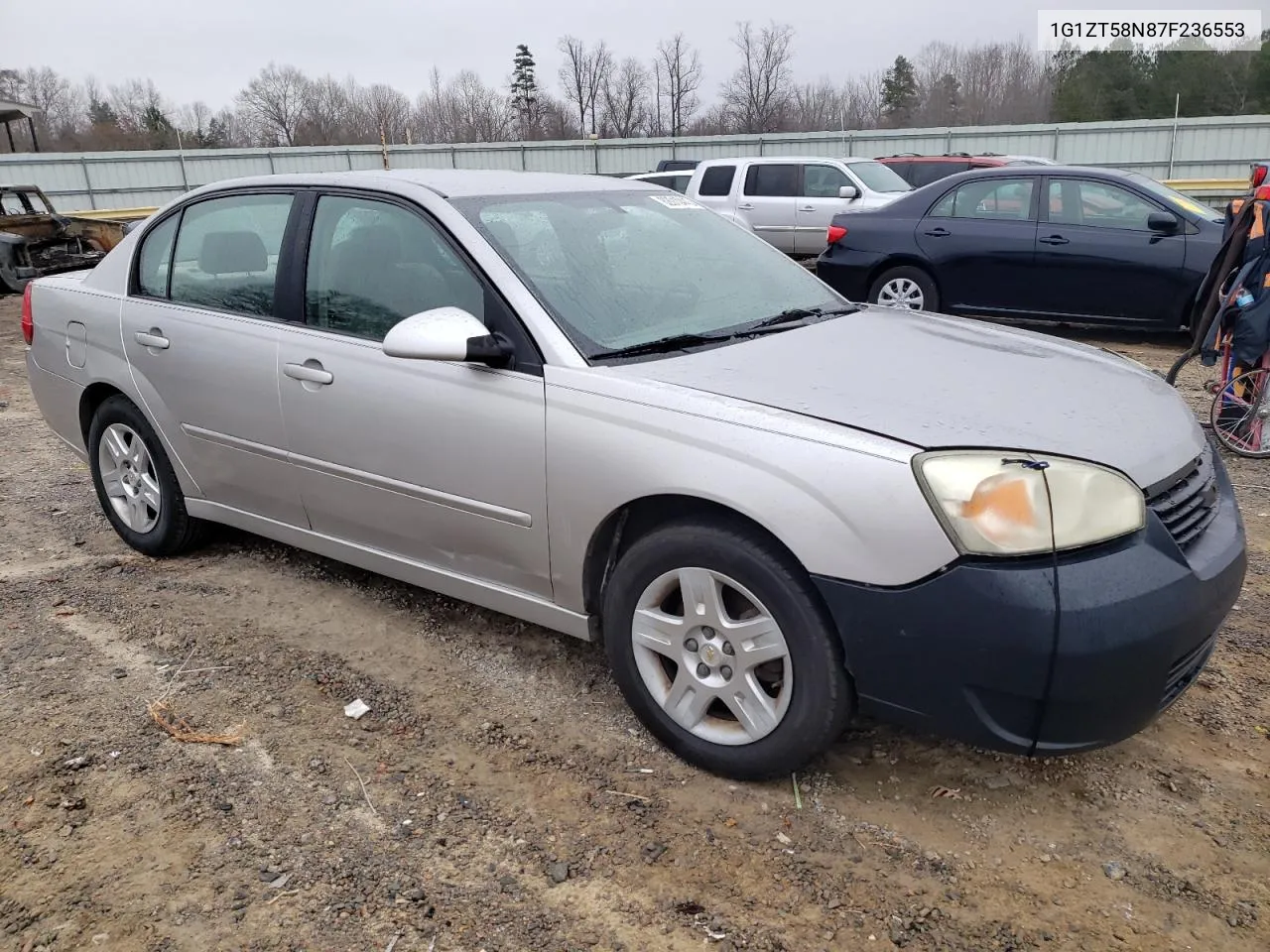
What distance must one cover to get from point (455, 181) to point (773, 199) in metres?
11.5

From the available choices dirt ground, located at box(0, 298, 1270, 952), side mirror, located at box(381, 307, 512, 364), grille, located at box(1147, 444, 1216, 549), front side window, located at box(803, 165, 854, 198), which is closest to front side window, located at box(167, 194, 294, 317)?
side mirror, located at box(381, 307, 512, 364)

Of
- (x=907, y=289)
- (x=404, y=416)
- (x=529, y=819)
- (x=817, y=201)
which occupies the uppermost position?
(x=817, y=201)

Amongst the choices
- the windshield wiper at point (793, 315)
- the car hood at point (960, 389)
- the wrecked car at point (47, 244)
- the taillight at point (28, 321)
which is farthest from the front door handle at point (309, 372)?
the wrecked car at point (47, 244)

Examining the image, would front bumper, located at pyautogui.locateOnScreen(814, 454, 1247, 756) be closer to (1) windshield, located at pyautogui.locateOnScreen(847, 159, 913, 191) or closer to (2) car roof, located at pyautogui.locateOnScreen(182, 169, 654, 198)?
(2) car roof, located at pyautogui.locateOnScreen(182, 169, 654, 198)

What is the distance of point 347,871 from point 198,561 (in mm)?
2471

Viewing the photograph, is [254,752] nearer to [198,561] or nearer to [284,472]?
[284,472]

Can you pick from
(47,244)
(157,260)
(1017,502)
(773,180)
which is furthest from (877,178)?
(1017,502)

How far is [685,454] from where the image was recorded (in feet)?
8.35

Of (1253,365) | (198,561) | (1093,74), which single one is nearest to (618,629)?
(198,561)

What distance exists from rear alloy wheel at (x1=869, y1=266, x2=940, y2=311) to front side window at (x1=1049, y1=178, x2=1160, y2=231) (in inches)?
47.3

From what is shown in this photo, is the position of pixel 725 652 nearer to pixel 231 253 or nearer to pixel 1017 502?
pixel 1017 502

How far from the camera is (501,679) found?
3.36 metres

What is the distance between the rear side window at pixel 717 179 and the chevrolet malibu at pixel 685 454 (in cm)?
1121

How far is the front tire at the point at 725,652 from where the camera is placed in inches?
95.7
